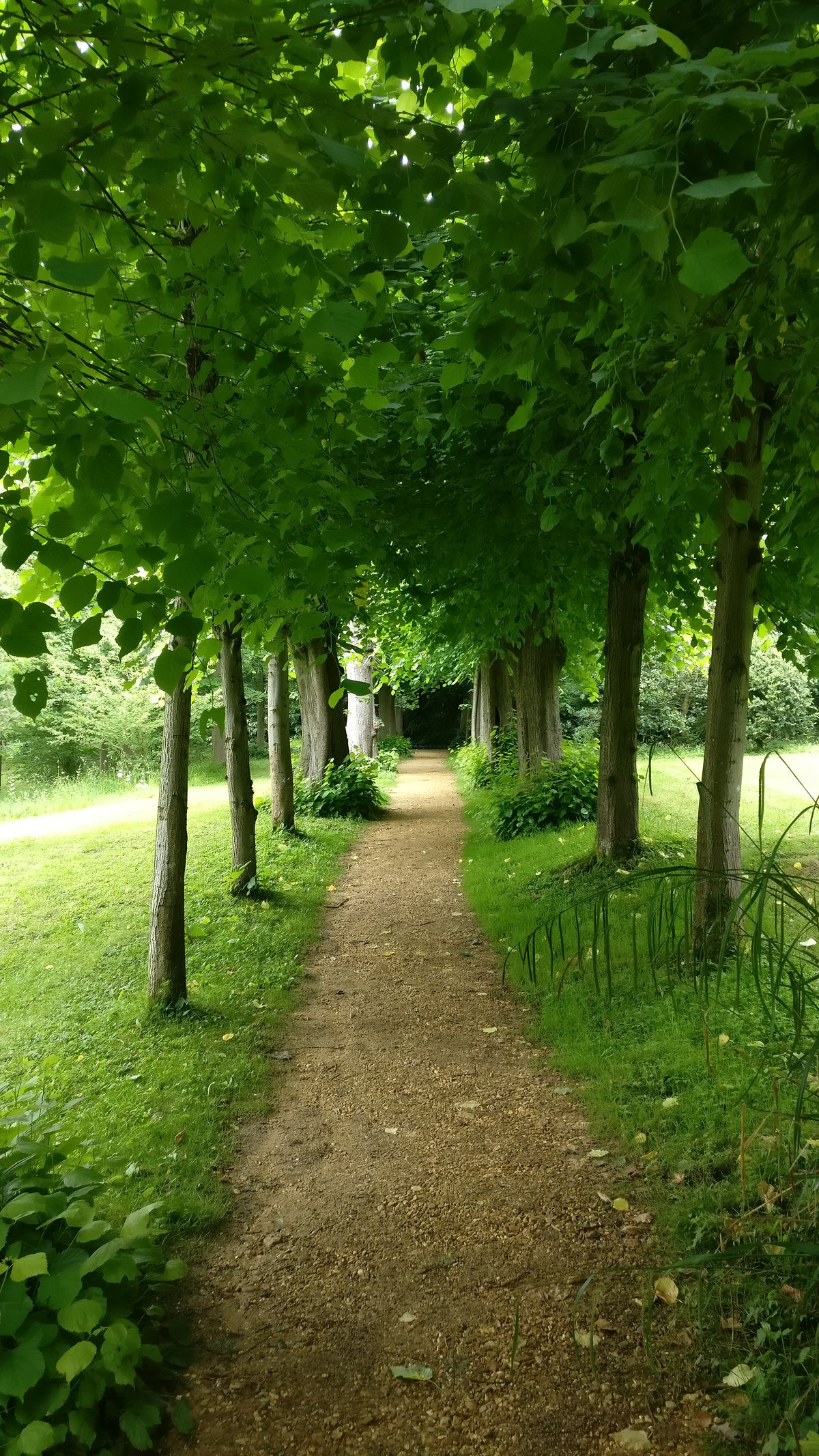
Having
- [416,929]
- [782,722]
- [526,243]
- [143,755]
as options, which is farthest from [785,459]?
[143,755]

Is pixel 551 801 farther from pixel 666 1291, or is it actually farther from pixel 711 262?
pixel 711 262

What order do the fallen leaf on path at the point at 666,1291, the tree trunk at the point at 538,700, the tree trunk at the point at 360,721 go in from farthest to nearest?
the tree trunk at the point at 360,721 → the tree trunk at the point at 538,700 → the fallen leaf on path at the point at 666,1291

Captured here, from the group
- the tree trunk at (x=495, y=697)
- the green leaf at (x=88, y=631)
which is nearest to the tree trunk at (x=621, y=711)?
the green leaf at (x=88, y=631)

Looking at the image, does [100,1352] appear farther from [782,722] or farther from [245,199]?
[782,722]

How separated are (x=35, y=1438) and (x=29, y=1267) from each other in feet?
1.31

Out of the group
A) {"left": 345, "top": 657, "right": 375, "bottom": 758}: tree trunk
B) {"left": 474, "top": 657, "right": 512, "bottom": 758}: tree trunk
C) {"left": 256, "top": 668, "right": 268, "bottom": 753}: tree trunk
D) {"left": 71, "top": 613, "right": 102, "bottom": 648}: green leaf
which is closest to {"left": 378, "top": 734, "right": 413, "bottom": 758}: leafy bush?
{"left": 256, "top": 668, "right": 268, "bottom": 753}: tree trunk

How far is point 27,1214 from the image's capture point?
2.69 meters

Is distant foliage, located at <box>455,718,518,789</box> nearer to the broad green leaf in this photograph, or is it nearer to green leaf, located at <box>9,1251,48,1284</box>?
green leaf, located at <box>9,1251,48,1284</box>

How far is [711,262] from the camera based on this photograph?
163cm

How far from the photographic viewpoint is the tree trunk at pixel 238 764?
27.3 ft

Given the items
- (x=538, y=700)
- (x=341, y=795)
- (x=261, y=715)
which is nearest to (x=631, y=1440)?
(x=538, y=700)

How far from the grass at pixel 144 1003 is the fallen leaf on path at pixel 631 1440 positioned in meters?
1.80

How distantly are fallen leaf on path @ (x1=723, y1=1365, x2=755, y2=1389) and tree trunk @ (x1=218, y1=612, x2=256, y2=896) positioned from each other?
20.7 ft

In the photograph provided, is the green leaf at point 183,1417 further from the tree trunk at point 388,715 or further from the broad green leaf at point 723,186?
the tree trunk at point 388,715
